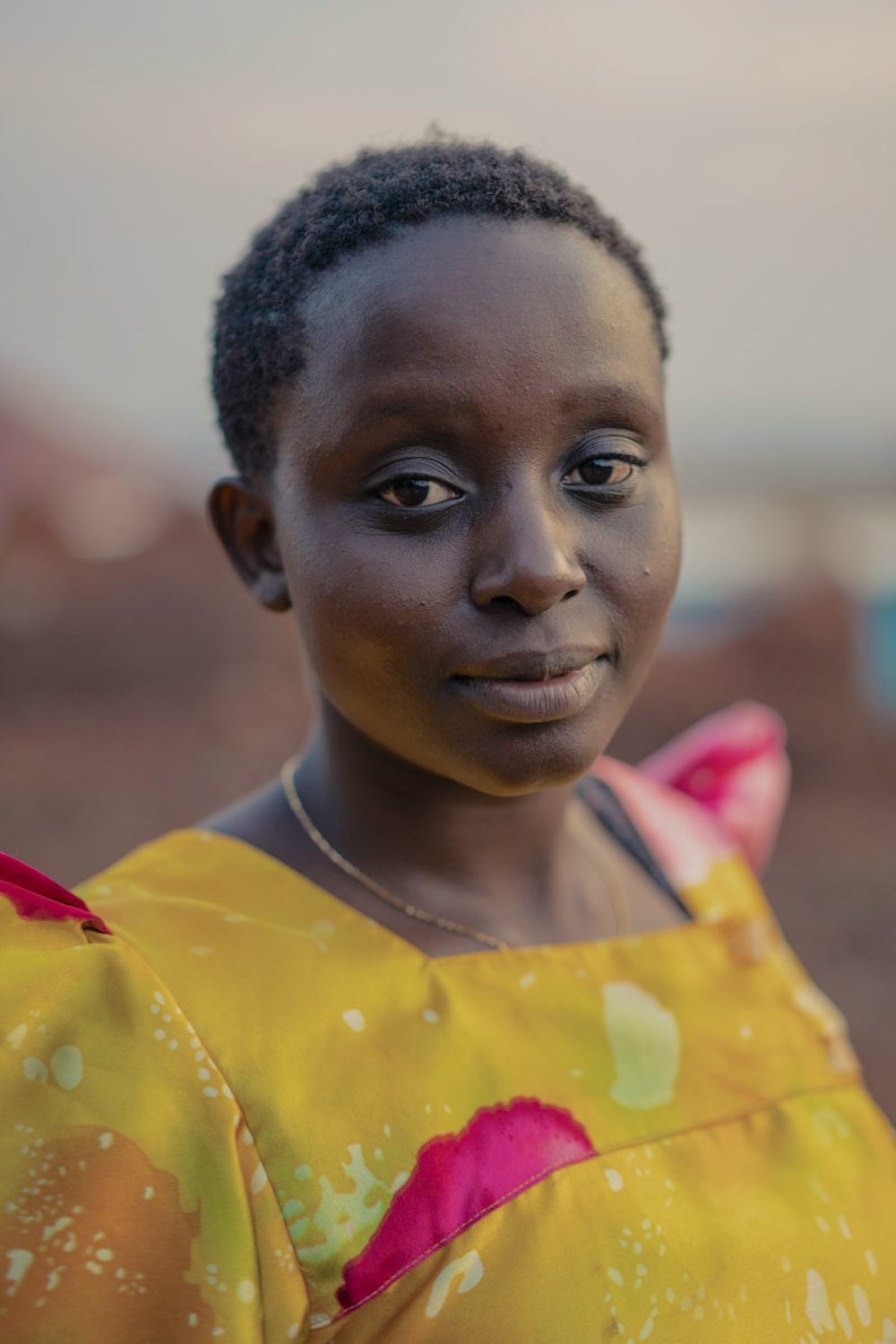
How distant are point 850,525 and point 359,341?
9.60 meters

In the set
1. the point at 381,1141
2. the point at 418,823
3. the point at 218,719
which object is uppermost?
the point at 418,823

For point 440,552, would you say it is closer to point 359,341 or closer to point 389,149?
point 359,341

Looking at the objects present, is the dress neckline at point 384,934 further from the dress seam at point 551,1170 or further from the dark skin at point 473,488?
the dress seam at point 551,1170

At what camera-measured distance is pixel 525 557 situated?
46.9 inches

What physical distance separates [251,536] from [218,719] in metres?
5.54

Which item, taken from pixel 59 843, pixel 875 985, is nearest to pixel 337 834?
pixel 875 985

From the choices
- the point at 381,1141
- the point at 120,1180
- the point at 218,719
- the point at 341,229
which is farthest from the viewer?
the point at 218,719

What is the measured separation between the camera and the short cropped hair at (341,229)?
1276 mm

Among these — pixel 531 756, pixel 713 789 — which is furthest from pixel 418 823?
pixel 713 789

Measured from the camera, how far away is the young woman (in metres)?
1.08

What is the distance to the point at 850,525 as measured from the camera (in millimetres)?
10188

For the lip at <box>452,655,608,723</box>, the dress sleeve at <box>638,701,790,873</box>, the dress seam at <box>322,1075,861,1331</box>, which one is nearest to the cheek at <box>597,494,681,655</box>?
the lip at <box>452,655,608,723</box>

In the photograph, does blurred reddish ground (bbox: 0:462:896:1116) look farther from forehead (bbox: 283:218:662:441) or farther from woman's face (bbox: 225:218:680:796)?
forehead (bbox: 283:218:662:441)

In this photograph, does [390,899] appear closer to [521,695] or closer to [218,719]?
[521,695]
